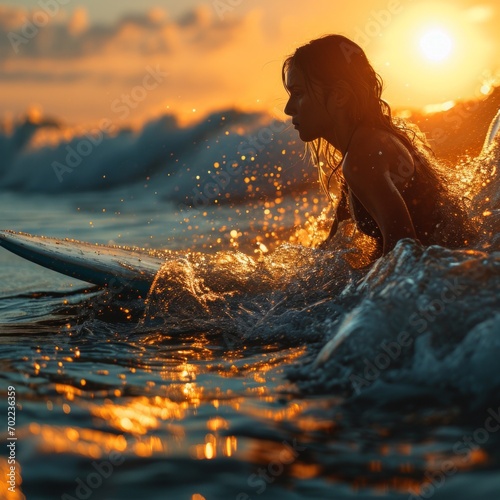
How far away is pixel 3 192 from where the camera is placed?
47.4 ft

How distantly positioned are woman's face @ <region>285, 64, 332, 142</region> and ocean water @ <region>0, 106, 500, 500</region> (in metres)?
0.72

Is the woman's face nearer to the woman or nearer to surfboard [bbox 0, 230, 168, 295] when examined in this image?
the woman

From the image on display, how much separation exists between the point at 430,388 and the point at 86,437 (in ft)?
3.40

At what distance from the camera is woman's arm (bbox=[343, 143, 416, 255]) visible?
3.34 metres

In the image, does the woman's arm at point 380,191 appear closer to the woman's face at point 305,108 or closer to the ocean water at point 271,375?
the ocean water at point 271,375

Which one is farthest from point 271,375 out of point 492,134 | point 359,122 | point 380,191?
point 492,134

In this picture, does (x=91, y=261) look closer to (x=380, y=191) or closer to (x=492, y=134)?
(x=380, y=191)

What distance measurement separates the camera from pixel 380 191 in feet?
11.1

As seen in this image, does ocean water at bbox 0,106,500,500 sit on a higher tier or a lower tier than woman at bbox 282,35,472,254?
lower

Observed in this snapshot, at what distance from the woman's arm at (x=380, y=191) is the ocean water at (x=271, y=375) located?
19cm

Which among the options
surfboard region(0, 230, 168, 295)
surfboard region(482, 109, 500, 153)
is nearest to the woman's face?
surfboard region(0, 230, 168, 295)

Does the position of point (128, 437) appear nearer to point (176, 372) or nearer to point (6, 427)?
point (6, 427)

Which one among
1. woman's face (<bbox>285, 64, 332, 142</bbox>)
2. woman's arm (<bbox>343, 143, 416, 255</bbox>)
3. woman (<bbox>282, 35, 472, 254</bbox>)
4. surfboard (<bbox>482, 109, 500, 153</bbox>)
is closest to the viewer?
woman's arm (<bbox>343, 143, 416, 255</bbox>)

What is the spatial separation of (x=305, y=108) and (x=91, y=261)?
1.80 metres
